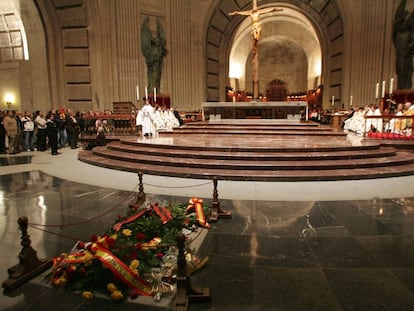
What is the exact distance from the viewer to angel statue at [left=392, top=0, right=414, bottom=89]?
14258 millimetres

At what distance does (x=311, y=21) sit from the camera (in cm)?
2155

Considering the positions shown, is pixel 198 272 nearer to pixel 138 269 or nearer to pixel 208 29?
pixel 138 269

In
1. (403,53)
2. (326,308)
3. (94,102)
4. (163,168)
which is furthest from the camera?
(94,102)

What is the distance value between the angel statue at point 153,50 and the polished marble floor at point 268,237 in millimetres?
12126

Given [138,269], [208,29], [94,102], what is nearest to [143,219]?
[138,269]

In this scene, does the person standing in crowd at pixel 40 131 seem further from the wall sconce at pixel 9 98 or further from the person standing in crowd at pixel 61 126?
the wall sconce at pixel 9 98

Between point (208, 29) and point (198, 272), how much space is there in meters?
19.5

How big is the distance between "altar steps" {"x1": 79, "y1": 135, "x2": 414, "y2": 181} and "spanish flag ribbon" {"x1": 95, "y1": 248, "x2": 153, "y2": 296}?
3749 millimetres

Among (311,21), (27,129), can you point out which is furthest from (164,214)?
(311,21)

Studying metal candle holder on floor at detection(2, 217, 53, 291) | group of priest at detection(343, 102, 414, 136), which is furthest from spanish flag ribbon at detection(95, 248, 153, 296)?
group of priest at detection(343, 102, 414, 136)

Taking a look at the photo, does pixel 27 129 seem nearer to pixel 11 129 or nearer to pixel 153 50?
pixel 11 129

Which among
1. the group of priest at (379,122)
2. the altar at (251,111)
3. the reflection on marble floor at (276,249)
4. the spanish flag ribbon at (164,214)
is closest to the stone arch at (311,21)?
the group of priest at (379,122)

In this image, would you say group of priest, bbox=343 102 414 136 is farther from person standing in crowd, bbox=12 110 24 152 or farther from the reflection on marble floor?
person standing in crowd, bbox=12 110 24 152

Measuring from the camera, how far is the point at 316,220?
3768 mm
